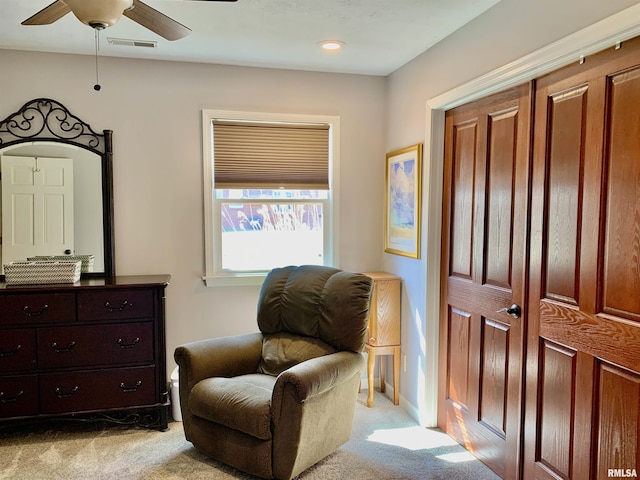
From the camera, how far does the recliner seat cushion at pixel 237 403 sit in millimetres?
2363

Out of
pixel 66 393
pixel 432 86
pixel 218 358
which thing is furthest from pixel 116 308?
pixel 432 86

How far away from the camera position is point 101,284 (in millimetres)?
2984

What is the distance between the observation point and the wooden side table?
3.48 m

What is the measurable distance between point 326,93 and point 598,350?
256 cm

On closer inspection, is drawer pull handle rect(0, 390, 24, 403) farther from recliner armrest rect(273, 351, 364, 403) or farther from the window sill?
recliner armrest rect(273, 351, 364, 403)

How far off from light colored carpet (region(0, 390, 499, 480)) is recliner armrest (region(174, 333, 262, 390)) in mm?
461

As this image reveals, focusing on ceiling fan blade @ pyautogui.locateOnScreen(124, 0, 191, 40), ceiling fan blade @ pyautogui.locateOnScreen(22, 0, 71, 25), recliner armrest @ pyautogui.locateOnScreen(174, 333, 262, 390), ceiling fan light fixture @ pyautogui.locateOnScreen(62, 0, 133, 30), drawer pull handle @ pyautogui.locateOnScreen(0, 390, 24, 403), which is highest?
ceiling fan blade @ pyautogui.locateOnScreen(22, 0, 71, 25)

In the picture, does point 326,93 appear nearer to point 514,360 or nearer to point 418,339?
point 418,339

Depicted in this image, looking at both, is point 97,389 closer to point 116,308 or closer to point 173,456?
point 116,308

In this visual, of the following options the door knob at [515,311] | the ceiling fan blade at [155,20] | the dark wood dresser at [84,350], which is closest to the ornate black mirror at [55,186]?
the dark wood dresser at [84,350]

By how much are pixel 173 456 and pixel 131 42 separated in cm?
247

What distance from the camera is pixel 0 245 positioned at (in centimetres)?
320

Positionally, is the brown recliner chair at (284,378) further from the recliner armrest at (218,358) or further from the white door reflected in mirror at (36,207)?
the white door reflected in mirror at (36,207)

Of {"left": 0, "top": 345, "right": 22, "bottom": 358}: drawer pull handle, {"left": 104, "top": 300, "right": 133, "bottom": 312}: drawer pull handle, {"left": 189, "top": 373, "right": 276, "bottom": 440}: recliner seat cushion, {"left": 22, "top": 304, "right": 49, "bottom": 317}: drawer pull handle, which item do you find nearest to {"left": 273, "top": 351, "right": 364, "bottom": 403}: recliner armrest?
{"left": 189, "top": 373, "right": 276, "bottom": 440}: recliner seat cushion
